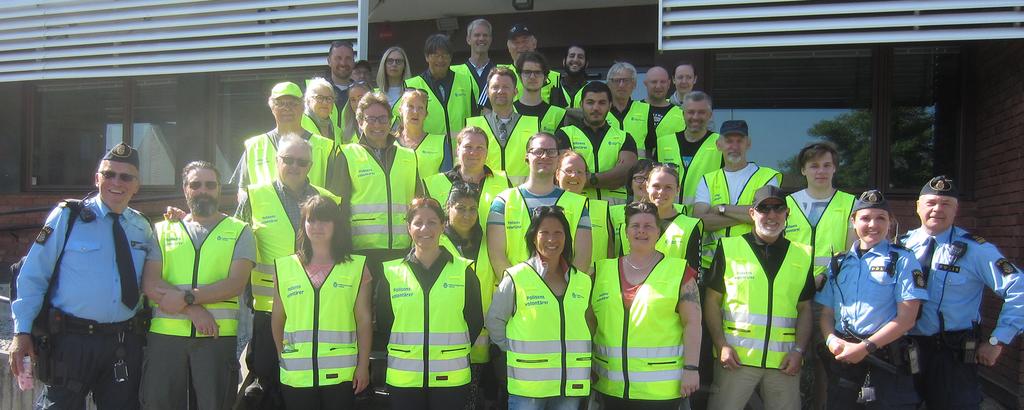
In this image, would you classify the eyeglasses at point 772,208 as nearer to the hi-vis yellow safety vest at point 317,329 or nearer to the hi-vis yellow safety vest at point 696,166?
the hi-vis yellow safety vest at point 696,166

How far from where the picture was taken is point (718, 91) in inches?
299

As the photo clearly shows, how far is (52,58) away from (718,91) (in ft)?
24.1

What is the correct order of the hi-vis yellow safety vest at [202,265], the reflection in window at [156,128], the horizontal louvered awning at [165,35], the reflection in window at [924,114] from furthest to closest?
the reflection in window at [156,128]
the horizontal louvered awning at [165,35]
the reflection in window at [924,114]
the hi-vis yellow safety vest at [202,265]

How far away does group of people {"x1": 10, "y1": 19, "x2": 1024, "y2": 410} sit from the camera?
3.91 m

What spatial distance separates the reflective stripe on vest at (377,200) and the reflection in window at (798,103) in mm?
4068

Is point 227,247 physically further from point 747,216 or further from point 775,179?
point 775,179

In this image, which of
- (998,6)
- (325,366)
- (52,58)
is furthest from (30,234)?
(998,6)

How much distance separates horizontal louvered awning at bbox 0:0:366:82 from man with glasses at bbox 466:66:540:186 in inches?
89.3

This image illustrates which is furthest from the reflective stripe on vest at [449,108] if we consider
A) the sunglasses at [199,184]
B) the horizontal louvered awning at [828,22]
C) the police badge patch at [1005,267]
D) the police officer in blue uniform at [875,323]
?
the police badge patch at [1005,267]

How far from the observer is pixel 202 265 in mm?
4316

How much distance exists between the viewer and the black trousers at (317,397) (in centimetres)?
398

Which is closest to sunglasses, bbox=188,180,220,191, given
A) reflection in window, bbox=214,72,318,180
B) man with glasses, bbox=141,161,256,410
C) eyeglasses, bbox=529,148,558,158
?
man with glasses, bbox=141,161,256,410

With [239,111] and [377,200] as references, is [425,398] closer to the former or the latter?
[377,200]

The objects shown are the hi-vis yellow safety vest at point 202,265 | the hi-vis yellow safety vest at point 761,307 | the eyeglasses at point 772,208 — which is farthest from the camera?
the hi-vis yellow safety vest at point 202,265
